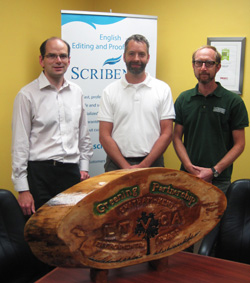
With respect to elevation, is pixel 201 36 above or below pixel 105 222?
above

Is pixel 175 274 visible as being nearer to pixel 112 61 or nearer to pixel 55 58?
pixel 55 58

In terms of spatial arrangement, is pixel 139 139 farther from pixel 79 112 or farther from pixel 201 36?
pixel 201 36

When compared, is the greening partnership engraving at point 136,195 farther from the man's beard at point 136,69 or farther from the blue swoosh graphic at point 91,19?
the blue swoosh graphic at point 91,19

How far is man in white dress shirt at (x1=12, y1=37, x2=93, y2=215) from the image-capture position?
2156 millimetres

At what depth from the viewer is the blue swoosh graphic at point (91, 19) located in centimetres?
303

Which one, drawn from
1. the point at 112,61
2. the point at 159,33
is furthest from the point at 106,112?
the point at 159,33

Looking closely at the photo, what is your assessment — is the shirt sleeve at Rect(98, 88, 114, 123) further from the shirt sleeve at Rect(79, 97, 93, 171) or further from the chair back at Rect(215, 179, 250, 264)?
the chair back at Rect(215, 179, 250, 264)

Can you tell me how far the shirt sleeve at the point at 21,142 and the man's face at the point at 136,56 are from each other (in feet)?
2.26

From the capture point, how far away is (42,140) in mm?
2221

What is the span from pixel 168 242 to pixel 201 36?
2.64 m

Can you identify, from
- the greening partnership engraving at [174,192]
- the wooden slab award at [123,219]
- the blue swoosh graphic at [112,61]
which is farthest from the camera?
the blue swoosh graphic at [112,61]

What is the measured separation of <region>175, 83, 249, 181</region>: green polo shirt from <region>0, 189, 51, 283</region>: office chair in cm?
120

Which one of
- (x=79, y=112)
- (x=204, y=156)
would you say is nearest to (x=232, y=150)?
(x=204, y=156)

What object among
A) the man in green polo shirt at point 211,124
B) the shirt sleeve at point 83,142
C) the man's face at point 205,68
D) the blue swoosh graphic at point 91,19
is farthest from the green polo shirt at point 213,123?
the blue swoosh graphic at point 91,19
